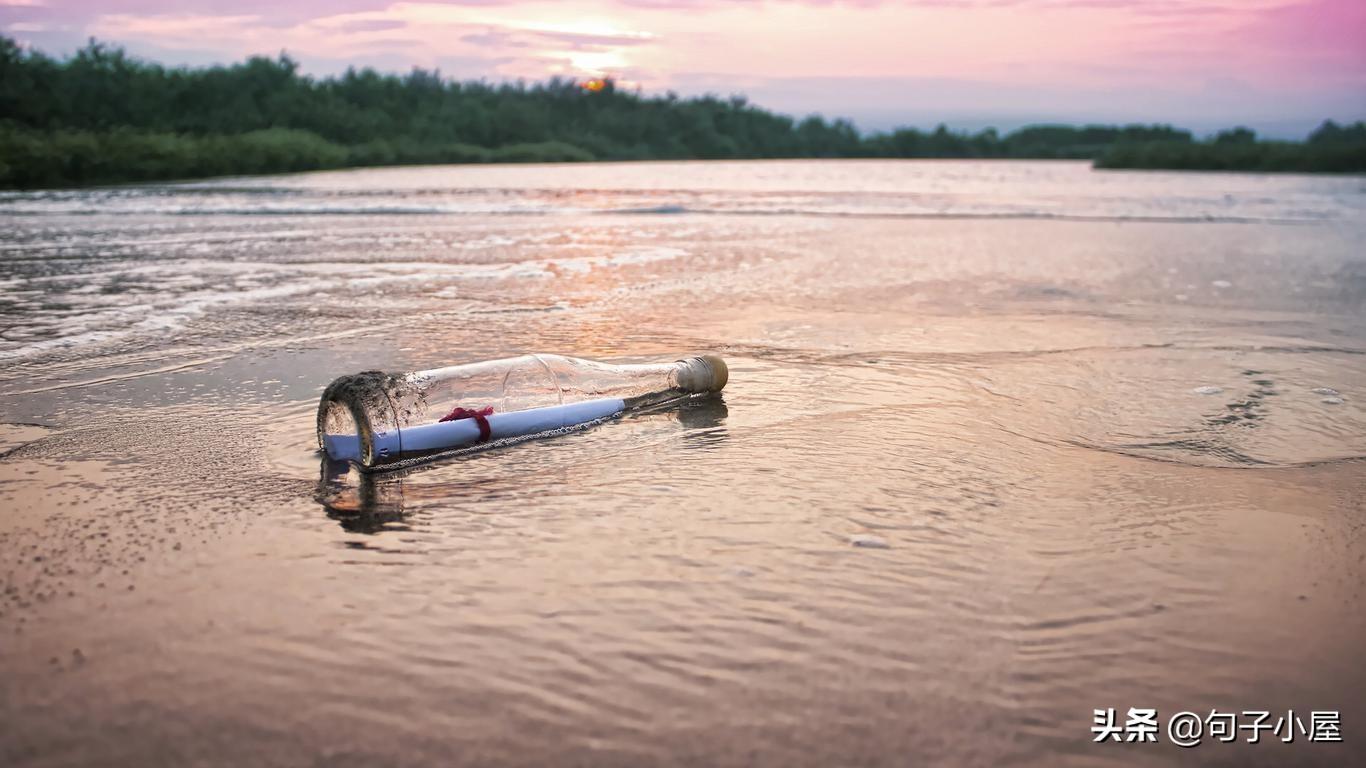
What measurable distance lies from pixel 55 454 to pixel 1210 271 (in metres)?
8.44

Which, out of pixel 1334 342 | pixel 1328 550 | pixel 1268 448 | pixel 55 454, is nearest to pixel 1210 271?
pixel 1334 342

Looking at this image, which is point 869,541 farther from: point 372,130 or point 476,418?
point 372,130

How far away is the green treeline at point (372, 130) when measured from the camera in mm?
31359

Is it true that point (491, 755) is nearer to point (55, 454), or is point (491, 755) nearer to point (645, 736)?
point (645, 736)

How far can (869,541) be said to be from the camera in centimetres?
253

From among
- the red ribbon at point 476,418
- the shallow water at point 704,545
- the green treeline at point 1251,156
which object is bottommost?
the shallow water at point 704,545

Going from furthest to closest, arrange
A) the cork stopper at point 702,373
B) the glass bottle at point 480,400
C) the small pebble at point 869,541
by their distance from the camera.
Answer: the cork stopper at point 702,373
the glass bottle at point 480,400
the small pebble at point 869,541

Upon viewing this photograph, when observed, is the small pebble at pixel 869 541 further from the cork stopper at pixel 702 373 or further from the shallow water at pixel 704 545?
the cork stopper at pixel 702 373

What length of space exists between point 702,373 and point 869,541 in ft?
5.10

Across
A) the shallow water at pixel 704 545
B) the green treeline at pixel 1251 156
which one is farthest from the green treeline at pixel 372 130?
the shallow water at pixel 704 545

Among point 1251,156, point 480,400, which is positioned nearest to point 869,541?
point 480,400

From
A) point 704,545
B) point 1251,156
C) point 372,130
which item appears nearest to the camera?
point 704,545

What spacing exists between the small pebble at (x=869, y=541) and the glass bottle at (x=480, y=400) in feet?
4.28

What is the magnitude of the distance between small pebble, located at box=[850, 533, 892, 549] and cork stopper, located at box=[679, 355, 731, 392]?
150 centimetres
